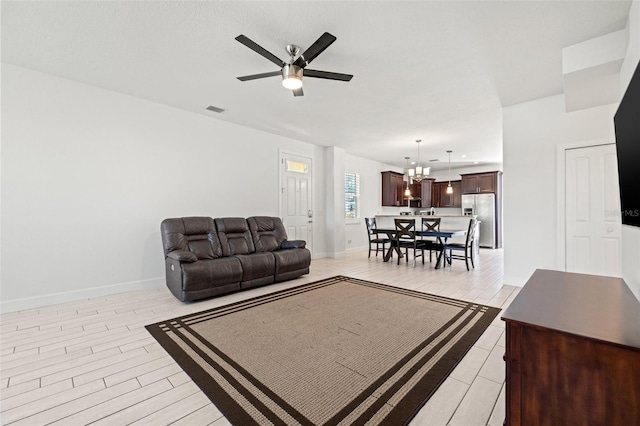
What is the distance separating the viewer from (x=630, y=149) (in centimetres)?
152

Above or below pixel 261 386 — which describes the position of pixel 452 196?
above

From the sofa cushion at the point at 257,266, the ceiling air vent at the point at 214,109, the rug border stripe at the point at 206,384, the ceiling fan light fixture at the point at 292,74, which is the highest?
the ceiling air vent at the point at 214,109

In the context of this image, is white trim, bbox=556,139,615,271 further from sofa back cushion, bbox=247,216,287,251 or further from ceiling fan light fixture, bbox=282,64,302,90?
sofa back cushion, bbox=247,216,287,251

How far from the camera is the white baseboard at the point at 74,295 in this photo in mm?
3104

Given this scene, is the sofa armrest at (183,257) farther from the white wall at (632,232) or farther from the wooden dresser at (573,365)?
the white wall at (632,232)

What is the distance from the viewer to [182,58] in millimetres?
2910

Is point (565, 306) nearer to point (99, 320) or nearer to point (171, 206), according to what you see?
point (99, 320)

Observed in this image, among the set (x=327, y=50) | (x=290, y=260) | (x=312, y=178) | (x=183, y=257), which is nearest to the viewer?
(x=327, y=50)

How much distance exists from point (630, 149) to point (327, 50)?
2.40 m

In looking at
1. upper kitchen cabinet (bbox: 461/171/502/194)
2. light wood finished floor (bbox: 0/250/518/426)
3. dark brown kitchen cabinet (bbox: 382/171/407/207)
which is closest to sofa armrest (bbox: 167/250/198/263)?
light wood finished floor (bbox: 0/250/518/426)

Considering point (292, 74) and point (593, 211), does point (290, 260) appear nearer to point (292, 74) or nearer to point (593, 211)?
point (292, 74)

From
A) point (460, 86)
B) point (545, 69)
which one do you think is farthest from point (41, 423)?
point (545, 69)

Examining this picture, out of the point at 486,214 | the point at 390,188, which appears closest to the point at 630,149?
the point at 390,188

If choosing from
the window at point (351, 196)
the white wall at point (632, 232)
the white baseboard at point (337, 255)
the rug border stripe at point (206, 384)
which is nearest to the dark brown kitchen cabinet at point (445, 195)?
the window at point (351, 196)
